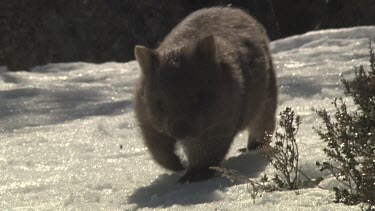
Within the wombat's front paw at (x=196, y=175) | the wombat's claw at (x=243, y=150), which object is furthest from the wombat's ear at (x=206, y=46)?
the wombat's claw at (x=243, y=150)

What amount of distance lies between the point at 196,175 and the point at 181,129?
35 cm

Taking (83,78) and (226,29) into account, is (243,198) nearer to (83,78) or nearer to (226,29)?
(226,29)

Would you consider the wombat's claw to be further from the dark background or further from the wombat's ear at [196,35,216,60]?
the dark background

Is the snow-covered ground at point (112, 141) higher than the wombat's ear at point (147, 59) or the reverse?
the reverse

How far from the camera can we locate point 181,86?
5.61 meters

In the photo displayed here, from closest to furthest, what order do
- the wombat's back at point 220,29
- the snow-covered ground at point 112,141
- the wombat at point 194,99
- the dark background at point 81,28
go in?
1. the snow-covered ground at point 112,141
2. the wombat at point 194,99
3. the wombat's back at point 220,29
4. the dark background at point 81,28

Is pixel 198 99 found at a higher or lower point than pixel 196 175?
higher

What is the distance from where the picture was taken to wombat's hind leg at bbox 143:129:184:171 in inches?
231

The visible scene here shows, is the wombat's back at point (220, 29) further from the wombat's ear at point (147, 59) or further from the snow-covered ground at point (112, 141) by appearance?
the snow-covered ground at point (112, 141)

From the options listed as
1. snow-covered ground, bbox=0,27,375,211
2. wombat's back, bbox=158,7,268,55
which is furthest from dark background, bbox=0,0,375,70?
wombat's back, bbox=158,7,268,55

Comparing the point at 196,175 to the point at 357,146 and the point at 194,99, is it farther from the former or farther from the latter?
the point at 357,146

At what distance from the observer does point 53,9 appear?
43.7 feet

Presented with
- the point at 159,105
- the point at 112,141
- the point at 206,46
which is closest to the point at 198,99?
the point at 159,105

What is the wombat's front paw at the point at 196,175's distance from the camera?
561cm
